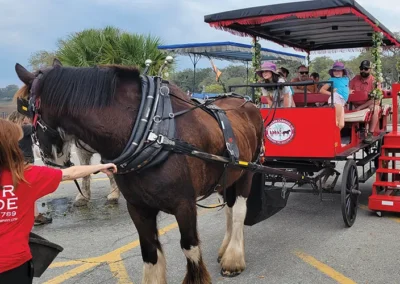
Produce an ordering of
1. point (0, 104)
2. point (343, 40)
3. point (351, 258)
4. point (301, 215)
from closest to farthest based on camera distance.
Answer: point (0, 104), point (351, 258), point (301, 215), point (343, 40)

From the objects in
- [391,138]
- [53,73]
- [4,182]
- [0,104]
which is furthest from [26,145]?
[391,138]

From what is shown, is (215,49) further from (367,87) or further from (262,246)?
(262,246)

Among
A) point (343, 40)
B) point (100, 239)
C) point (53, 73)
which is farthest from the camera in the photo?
point (343, 40)

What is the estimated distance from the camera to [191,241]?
120 inches

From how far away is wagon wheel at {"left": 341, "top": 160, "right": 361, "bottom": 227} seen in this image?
508 centimetres

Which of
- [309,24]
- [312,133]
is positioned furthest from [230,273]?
[309,24]

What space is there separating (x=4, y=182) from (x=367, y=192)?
653cm

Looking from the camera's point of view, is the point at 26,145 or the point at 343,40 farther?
the point at 343,40

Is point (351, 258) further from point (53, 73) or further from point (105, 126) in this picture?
point (53, 73)

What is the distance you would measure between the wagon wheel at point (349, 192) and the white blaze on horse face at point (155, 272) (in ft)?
8.71

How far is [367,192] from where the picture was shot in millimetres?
7199

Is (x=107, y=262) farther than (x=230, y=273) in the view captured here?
Yes

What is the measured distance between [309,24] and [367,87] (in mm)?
1632

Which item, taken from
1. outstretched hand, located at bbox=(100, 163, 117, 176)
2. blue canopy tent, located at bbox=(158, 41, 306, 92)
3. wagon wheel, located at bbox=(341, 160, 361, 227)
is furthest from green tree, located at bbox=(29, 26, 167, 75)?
outstretched hand, located at bbox=(100, 163, 117, 176)
